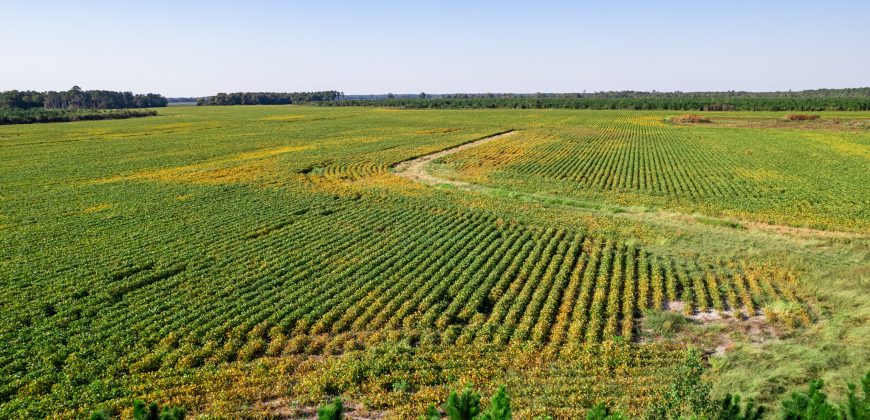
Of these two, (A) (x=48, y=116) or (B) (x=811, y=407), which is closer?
(B) (x=811, y=407)

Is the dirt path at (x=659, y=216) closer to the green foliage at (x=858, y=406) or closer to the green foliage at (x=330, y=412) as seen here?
the green foliage at (x=858, y=406)

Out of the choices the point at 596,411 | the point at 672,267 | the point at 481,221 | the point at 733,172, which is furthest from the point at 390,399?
the point at 733,172

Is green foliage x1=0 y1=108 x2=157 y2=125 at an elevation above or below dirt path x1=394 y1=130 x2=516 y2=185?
above

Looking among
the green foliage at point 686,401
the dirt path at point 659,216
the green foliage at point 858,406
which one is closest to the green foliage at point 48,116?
the dirt path at point 659,216

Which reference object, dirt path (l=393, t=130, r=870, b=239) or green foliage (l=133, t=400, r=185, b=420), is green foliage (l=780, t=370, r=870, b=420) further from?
dirt path (l=393, t=130, r=870, b=239)

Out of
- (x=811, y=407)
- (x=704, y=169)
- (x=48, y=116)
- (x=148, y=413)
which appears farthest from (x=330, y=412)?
(x=48, y=116)

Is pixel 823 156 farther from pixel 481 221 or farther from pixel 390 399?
pixel 390 399

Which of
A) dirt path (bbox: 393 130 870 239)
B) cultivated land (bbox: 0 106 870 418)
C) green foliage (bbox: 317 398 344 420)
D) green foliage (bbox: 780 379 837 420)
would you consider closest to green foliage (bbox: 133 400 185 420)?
green foliage (bbox: 317 398 344 420)

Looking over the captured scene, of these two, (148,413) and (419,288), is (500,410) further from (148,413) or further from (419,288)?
(419,288)
